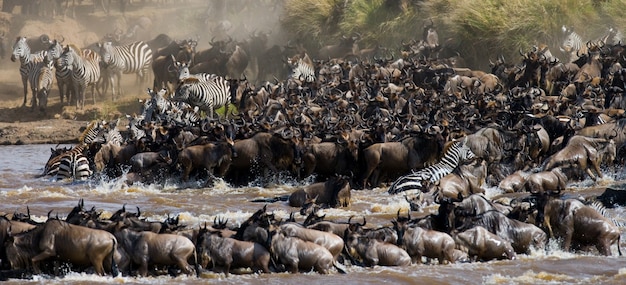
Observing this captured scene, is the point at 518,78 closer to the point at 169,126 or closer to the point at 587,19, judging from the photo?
the point at 587,19

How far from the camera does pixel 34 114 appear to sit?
2692 cm

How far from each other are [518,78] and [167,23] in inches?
935

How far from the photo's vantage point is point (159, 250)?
9617 mm

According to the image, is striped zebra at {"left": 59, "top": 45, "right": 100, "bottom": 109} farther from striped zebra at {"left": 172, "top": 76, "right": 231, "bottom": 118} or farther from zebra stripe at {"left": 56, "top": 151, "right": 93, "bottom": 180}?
zebra stripe at {"left": 56, "top": 151, "right": 93, "bottom": 180}

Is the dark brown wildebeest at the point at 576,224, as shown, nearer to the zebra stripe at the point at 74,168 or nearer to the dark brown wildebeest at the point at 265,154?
the dark brown wildebeest at the point at 265,154

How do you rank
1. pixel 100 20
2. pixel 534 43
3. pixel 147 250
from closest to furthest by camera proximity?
1. pixel 147 250
2. pixel 534 43
3. pixel 100 20

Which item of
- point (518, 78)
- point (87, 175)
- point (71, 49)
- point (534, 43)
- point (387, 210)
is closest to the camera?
point (387, 210)

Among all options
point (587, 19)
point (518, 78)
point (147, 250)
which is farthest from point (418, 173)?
point (587, 19)

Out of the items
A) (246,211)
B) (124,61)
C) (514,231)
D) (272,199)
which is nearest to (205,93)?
(124,61)

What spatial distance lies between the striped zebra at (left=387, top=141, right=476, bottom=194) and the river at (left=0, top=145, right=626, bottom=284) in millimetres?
286

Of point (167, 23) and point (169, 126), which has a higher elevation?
point (167, 23)

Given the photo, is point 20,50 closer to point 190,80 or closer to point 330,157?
point 190,80

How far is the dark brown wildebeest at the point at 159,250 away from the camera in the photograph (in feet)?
31.5

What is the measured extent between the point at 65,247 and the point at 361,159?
6845 millimetres
